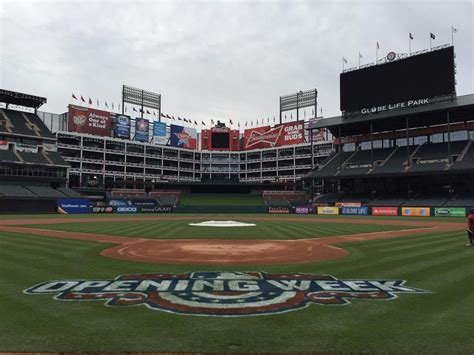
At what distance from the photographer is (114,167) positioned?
10025cm

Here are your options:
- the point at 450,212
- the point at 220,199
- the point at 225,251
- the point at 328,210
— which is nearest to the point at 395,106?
the point at 328,210

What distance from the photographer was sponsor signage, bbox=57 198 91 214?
2516 inches

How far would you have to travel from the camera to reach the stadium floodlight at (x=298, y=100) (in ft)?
357

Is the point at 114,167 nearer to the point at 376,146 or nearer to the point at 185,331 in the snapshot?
the point at 376,146

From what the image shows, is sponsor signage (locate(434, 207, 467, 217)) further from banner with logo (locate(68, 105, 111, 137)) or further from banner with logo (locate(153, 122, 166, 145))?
banner with logo (locate(68, 105, 111, 137))

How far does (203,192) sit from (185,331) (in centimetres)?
9446

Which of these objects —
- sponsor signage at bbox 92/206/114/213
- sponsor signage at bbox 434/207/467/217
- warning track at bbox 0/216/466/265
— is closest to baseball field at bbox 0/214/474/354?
warning track at bbox 0/216/466/265

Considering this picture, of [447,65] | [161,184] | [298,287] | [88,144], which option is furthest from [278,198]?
[298,287]

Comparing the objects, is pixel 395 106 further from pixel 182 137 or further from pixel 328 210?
pixel 182 137

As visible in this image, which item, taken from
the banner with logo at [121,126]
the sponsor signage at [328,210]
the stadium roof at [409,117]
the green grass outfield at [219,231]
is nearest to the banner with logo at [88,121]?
the banner with logo at [121,126]

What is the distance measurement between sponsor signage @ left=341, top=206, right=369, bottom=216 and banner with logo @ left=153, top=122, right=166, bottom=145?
6311 cm

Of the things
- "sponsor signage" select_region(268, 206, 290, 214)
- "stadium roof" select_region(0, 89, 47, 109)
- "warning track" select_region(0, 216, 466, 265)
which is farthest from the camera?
"stadium roof" select_region(0, 89, 47, 109)

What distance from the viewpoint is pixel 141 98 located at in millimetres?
111062

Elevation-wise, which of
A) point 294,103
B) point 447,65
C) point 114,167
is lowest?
point 114,167
